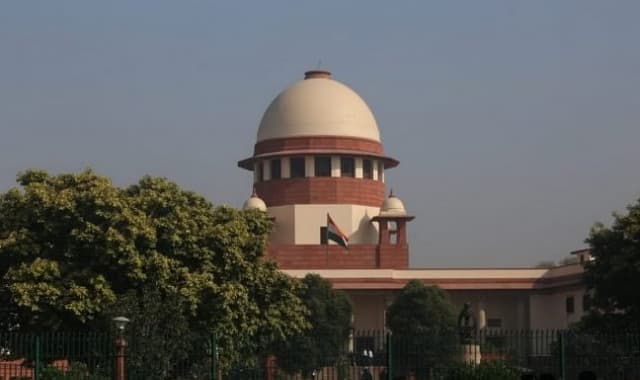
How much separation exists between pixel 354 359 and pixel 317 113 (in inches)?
1802

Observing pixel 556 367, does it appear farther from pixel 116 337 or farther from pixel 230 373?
pixel 116 337

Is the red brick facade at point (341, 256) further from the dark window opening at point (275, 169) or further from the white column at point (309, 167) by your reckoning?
the dark window opening at point (275, 169)

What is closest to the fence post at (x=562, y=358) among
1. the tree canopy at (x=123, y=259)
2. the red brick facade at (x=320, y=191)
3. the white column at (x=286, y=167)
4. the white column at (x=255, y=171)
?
the tree canopy at (x=123, y=259)

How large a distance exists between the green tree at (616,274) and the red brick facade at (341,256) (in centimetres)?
2664

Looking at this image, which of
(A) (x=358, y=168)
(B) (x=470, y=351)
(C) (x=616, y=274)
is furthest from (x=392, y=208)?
(B) (x=470, y=351)

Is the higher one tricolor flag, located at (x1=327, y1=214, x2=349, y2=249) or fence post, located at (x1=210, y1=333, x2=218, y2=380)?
tricolor flag, located at (x1=327, y1=214, x2=349, y2=249)

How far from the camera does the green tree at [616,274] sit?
43688 millimetres

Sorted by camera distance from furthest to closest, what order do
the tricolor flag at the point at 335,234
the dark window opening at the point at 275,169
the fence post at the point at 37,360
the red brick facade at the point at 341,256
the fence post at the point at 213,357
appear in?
the dark window opening at the point at 275,169
the tricolor flag at the point at 335,234
the red brick facade at the point at 341,256
the fence post at the point at 213,357
the fence post at the point at 37,360

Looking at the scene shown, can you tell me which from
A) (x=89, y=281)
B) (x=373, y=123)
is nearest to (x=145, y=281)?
(x=89, y=281)

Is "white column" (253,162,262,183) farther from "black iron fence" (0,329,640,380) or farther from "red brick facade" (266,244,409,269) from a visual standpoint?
"black iron fence" (0,329,640,380)

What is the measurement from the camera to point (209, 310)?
3912 cm

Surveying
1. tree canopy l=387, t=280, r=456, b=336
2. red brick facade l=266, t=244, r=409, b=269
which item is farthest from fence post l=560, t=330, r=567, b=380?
red brick facade l=266, t=244, r=409, b=269

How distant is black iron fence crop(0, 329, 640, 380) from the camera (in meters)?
25.8

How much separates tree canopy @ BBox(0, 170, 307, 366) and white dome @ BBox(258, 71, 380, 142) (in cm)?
3430
